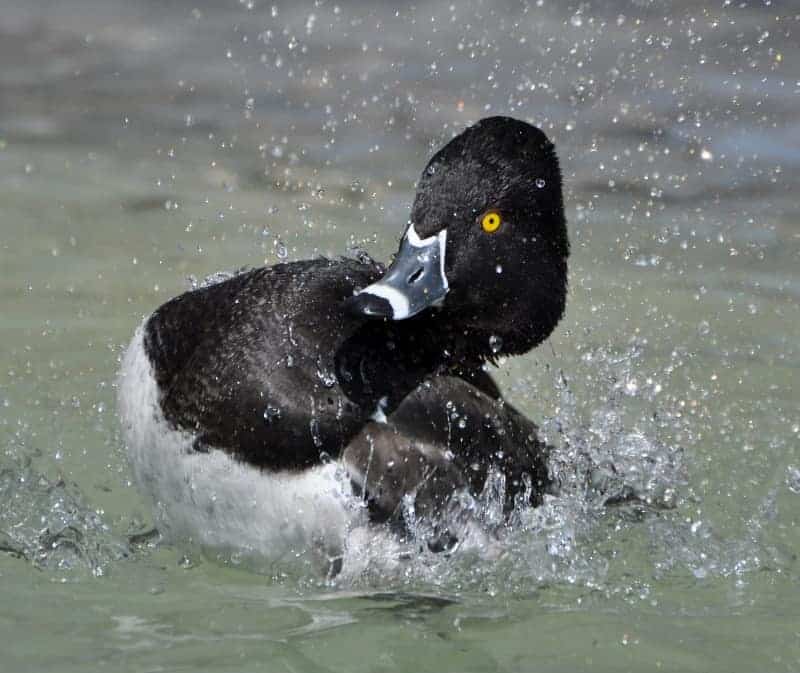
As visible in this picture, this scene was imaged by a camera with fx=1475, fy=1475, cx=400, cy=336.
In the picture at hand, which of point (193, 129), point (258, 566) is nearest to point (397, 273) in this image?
point (258, 566)

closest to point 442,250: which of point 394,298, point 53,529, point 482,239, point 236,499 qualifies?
point 482,239

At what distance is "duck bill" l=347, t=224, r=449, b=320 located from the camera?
3.92 meters

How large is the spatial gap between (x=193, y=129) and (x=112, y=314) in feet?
7.27

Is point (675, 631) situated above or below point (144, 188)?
below

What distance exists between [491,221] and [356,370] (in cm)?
57

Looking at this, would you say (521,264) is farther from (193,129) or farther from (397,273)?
(193,129)

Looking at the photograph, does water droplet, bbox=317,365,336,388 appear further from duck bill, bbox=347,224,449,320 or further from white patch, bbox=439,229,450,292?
white patch, bbox=439,229,450,292

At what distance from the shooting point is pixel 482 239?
13.6 feet

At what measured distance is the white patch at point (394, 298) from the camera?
3.92 metres

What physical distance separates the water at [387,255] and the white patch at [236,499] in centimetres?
11

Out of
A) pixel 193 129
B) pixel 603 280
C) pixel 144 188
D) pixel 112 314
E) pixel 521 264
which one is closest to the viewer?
pixel 521 264

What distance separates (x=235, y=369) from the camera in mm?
3979

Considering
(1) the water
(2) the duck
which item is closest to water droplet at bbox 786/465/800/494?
(1) the water

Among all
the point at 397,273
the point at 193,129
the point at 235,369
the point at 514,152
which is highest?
the point at 193,129
